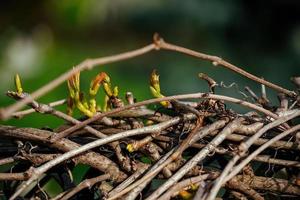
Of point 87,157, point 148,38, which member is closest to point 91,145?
point 87,157

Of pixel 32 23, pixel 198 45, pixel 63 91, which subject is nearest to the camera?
pixel 63 91

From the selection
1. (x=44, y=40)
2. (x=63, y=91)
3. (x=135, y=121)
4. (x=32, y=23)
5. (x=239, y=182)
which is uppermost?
(x=32, y=23)

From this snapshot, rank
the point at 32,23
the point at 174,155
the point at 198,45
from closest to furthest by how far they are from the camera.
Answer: the point at 174,155, the point at 32,23, the point at 198,45

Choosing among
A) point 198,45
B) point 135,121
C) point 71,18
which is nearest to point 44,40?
point 71,18

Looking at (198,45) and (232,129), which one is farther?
(198,45)

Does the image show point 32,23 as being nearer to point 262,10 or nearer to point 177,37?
point 177,37

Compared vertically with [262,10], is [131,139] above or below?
below

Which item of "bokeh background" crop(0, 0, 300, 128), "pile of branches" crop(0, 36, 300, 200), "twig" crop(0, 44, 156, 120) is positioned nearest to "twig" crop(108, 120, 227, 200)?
"pile of branches" crop(0, 36, 300, 200)

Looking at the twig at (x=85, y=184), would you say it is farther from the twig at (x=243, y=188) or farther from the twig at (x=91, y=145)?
the twig at (x=243, y=188)

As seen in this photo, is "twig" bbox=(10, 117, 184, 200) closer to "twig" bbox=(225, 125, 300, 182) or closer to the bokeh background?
"twig" bbox=(225, 125, 300, 182)
